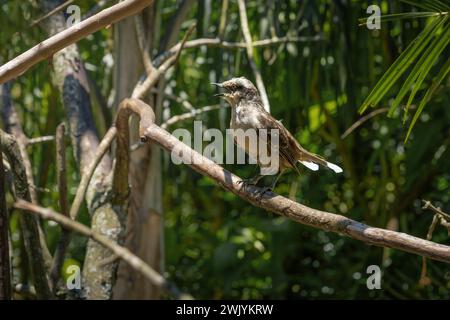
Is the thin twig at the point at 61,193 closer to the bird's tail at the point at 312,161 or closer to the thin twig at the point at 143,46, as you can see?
the thin twig at the point at 143,46

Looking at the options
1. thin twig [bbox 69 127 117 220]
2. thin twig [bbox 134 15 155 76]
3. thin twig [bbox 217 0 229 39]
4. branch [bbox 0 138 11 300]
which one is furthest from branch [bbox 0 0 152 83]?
thin twig [bbox 217 0 229 39]

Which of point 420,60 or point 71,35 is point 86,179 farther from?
point 420,60

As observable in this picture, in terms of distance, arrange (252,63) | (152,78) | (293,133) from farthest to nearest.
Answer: (293,133) → (252,63) → (152,78)

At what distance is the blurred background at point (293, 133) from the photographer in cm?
358

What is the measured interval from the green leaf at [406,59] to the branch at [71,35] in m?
0.64

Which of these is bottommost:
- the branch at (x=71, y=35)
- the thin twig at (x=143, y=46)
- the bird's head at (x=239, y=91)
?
the branch at (x=71, y=35)

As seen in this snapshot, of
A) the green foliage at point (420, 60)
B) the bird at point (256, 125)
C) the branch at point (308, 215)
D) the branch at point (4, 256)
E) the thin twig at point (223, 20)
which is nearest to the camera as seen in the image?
the branch at point (308, 215)

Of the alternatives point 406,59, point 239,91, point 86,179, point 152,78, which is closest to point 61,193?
point 86,179

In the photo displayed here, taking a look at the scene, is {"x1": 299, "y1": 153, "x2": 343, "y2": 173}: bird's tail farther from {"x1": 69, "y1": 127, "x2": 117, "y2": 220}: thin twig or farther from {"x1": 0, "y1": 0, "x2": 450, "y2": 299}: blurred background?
{"x1": 69, "y1": 127, "x2": 117, "y2": 220}: thin twig

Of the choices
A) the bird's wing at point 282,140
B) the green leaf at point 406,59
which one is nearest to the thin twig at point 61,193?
the bird's wing at point 282,140

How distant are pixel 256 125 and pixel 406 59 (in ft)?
2.68

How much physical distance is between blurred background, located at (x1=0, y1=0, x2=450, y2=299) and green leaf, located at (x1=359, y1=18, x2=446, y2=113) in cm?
134

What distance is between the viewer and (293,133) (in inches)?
165

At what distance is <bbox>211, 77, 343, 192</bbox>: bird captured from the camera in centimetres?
273
